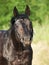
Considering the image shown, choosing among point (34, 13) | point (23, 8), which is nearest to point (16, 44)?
point (23, 8)

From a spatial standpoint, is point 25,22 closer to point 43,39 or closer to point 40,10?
point 43,39

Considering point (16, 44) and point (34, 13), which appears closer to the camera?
point (16, 44)

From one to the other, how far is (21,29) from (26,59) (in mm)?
785

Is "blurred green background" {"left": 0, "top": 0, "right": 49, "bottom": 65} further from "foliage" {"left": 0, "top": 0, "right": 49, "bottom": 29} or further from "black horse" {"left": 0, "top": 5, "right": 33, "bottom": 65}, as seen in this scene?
"black horse" {"left": 0, "top": 5, "right": 33, "bottom": 65}

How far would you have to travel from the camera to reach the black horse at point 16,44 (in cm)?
835

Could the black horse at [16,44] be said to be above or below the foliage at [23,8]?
above

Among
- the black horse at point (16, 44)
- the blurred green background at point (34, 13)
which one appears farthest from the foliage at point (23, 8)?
the black horse at point (16, 44)

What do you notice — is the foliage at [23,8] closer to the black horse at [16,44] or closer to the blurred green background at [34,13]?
the blurred green background at [34,13]

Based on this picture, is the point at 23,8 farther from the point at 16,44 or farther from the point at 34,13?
the point at 16,44

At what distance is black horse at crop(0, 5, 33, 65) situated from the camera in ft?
27.4

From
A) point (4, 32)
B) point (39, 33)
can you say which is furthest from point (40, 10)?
point (4, 32)

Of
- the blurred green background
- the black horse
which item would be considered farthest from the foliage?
the black horse

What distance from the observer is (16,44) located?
8734 mm

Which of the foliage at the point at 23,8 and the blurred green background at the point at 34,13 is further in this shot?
the foliage at the point at 23,8
